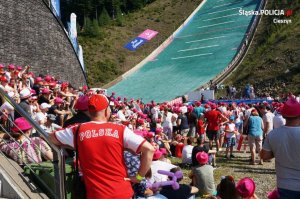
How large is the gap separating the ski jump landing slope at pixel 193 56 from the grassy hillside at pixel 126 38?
2.26 meters

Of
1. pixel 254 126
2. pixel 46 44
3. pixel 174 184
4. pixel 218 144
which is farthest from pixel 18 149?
pixel 46 44

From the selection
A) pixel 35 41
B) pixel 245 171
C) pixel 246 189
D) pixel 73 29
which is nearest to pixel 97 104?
pixel 246 189

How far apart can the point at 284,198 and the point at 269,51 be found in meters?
34.6

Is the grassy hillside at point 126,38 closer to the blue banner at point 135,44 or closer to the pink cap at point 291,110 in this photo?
the blue banner at point 135,44

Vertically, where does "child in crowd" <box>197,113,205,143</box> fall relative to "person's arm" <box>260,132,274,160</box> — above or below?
below

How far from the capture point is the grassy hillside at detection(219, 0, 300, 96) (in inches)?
1252

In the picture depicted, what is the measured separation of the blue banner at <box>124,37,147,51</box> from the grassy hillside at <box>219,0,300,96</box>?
1642cm

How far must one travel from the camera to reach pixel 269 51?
1468 inches

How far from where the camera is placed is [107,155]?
3650 mm

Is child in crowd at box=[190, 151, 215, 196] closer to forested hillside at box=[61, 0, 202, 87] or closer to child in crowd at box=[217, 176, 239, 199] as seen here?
child in crowd at box=[217, 176, 239, 199]

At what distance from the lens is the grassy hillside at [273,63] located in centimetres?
3181

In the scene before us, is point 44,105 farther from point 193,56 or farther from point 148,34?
point 148,34

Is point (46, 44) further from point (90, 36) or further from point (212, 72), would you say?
point (90, 36)

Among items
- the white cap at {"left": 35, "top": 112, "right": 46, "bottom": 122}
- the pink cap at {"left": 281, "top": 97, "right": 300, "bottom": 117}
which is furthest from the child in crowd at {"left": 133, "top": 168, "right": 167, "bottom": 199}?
the white cap at {"left": 35, "top": 112, "right": 46, "bottom": 122}
